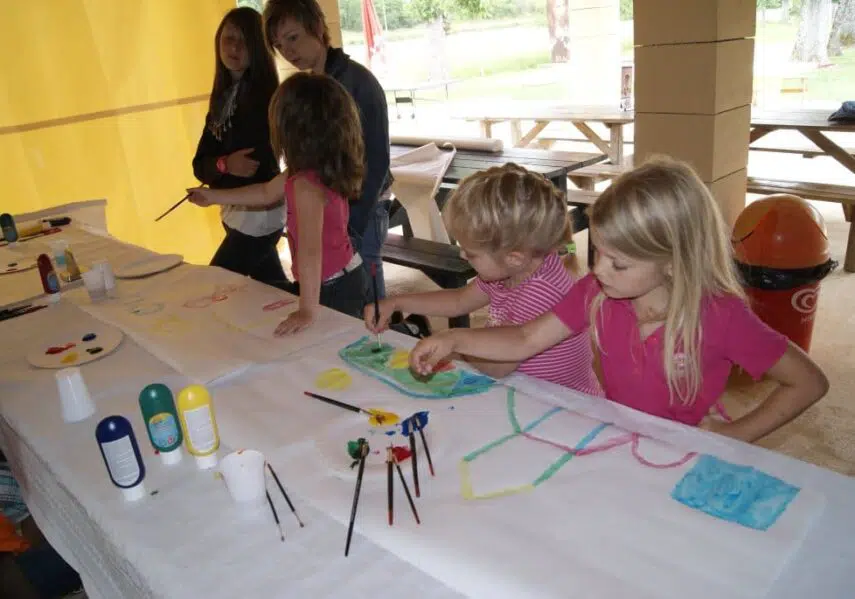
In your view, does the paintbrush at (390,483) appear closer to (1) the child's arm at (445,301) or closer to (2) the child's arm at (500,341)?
(2) the child's arm at (500,341)

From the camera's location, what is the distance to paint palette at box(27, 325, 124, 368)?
5.07ft

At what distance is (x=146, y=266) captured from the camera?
2170 millimetres

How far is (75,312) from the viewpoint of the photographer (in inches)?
74.5

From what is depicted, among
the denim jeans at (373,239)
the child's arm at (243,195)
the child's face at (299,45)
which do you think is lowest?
the denim jeans at (373,239)

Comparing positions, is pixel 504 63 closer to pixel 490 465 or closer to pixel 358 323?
pixel 358 323

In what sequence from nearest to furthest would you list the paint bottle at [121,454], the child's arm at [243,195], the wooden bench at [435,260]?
1. the paint bottle at [121,454]
2. the child's arm at [243,195]
3. the wooden bench at [435,260]

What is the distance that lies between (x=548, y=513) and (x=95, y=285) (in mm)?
1593

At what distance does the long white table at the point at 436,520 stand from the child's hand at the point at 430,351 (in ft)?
0.22

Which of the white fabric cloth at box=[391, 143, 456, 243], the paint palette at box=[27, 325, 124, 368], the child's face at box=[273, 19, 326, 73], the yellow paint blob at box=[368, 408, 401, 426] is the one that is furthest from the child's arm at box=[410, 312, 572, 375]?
the white fabric cloth at box=[391, 143, 456, 243]

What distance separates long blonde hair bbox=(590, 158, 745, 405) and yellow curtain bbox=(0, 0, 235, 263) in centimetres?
379

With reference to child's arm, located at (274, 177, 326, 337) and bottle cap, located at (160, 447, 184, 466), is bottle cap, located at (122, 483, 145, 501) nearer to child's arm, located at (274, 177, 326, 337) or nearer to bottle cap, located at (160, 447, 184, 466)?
bottle cap, located at (160, 447, 184, 466)

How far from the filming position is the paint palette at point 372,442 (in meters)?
1.03

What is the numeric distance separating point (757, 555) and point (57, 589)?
4.23 feet

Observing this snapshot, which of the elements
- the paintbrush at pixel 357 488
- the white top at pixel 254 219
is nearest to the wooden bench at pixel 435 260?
the white top at pixel 254 219
